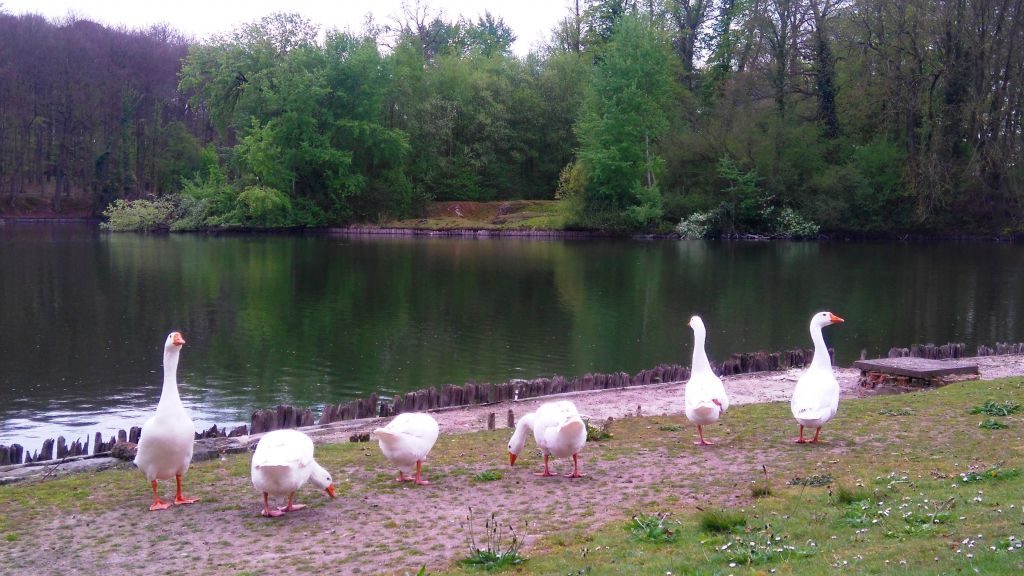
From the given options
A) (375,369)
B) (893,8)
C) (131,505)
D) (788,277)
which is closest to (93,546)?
(131,505)

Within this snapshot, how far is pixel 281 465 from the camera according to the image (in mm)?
8664

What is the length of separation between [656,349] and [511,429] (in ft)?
42.6

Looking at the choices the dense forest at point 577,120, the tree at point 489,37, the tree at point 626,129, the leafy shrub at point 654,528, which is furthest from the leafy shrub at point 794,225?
the leafy shrub at point 654,528

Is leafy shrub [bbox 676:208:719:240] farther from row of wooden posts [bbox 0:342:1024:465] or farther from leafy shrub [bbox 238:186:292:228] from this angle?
row of wooden posts [bbox 0:342:1024:465]

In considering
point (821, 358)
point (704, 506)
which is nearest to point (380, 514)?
point (704, 506)

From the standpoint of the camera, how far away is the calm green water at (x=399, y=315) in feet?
71.5

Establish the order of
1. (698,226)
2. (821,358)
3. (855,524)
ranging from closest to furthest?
(855,524) < (821,358) < (698,226)

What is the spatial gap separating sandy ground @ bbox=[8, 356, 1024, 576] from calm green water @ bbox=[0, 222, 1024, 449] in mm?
8654

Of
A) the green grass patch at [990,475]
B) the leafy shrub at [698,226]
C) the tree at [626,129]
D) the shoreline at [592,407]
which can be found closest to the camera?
the green grass patch at [990,475]

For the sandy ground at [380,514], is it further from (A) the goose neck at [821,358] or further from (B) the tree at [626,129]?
(B) the tree at [626,129]

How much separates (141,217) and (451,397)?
71.3 m

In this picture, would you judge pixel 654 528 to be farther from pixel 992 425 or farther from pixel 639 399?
pixel 639 399

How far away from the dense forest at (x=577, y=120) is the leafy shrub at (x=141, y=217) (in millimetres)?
269

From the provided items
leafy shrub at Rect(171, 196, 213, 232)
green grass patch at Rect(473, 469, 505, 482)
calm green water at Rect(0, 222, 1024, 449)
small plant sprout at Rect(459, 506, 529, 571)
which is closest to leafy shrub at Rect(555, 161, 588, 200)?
calm green water at Rect(0, 222, 1024, 449)
